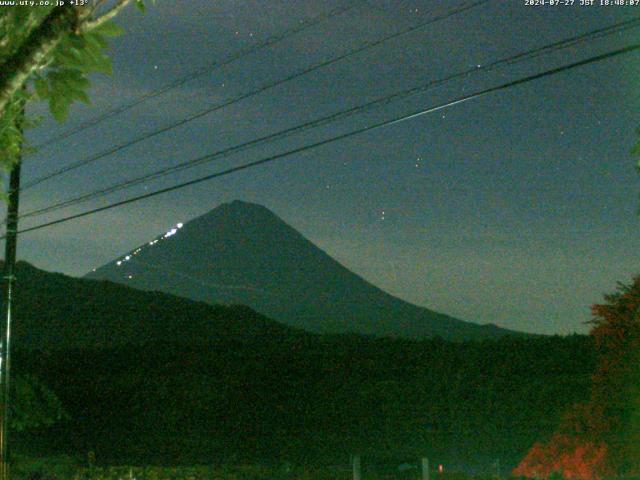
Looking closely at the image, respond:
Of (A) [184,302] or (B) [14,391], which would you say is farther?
(A) [184,302]

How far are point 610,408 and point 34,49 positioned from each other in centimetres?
1069

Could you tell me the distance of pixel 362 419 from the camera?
35.7m

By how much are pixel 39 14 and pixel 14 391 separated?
1569 centimetres

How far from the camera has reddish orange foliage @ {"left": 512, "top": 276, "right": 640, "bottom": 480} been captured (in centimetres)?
1292

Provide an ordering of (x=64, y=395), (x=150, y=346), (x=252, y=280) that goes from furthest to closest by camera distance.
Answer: (x=252, y=280) → (x=150, y=346) → (x=64, y=395)

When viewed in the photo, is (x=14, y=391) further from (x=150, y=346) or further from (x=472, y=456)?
(x=150, y=346)

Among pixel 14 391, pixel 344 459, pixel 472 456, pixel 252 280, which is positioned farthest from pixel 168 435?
pixel 252 280

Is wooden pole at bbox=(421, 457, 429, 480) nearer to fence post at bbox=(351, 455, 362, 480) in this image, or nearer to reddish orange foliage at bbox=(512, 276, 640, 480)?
fence post at bbox=(351, 455, 362, 480)

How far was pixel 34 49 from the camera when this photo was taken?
4492 mm

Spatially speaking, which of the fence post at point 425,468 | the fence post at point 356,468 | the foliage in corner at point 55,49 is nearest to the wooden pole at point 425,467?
the fence post at point 425,468

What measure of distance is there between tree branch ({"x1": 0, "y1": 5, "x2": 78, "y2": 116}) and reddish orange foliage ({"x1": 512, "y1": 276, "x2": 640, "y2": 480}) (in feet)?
33.8

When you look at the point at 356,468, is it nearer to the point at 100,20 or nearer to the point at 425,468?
the point at 425,468

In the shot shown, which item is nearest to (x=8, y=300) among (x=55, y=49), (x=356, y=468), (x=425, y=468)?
(x=356, y=468)

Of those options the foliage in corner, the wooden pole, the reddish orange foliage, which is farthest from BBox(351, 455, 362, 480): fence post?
the foliage in corner
